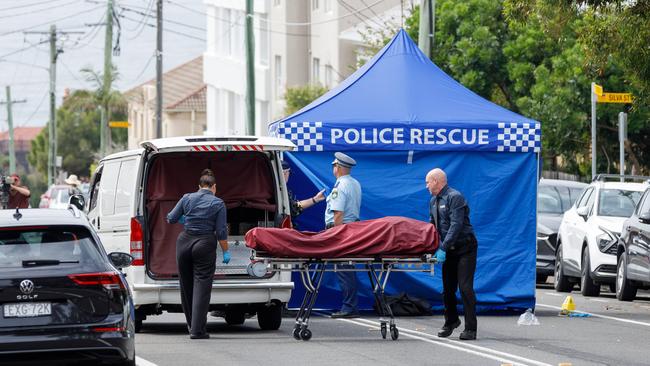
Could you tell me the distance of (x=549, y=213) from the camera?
1052 inches

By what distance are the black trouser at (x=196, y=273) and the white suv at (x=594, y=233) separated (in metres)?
9.28

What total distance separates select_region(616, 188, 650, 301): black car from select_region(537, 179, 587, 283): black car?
3502mm

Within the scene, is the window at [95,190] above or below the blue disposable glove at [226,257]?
above

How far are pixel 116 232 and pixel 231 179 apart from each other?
61.8 inches

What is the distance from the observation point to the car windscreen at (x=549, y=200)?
88.2 ft

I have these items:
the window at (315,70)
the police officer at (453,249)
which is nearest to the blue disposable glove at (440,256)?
the police officer at (453,249)

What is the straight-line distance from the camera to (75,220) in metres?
11.4

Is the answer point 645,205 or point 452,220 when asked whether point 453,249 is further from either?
point 645,205

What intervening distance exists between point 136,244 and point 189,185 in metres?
1.46

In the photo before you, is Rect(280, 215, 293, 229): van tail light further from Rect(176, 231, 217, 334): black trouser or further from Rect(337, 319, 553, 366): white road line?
Rect(337, 319, 553, 366): white road line

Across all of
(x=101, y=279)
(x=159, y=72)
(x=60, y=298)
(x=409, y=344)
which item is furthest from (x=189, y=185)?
(x=159, y=72)

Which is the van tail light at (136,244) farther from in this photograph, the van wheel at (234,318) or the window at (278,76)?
the window at (278,76)

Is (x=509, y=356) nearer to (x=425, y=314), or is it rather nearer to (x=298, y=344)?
(x=298, y=344)

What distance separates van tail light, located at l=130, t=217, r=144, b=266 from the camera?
51.4 ft
